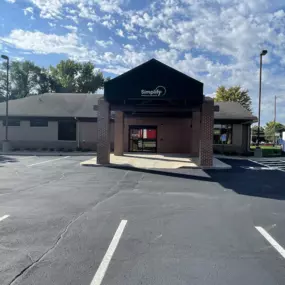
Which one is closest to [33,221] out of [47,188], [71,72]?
[47,188]

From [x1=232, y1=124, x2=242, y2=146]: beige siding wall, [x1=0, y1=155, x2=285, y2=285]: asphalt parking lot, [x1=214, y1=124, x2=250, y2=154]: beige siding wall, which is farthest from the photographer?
[x1=232, y1=124, x2=242, y2=146]: beige siding wall

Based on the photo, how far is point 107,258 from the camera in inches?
169

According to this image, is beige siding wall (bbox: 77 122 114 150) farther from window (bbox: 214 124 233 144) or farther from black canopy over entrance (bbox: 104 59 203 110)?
black canopy over entrance (bbox: 104 59 203 110)

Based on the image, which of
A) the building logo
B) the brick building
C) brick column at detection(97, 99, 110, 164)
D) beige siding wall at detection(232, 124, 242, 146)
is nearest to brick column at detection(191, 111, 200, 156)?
the brick building

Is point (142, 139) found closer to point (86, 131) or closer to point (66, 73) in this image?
point (86, 131)

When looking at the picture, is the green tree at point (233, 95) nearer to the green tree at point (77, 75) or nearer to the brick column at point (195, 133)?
the green tree at point (77, 75)

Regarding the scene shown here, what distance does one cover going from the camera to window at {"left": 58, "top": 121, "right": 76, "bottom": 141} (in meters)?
26.9

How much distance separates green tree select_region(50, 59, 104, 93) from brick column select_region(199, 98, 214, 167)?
4678 centimetres

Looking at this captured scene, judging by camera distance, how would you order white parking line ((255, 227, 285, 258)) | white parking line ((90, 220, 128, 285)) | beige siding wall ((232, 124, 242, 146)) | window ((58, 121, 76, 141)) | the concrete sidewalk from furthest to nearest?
1. window ((58, 121, 76, 141))
2. beige siding wall ((232, 124, 242, 146))
3. the concrete sidewalk
4. white parking line ((255, 227, 285, 258))
5. white parking line ((90, 220, 128, 285))

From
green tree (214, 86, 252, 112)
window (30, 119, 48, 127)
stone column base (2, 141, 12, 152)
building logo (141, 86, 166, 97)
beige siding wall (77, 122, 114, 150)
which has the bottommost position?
stone column base (2, 141, 12, 152)

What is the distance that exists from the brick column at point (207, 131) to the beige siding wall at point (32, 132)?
15685mm

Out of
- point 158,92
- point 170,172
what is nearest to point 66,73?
point 158,92

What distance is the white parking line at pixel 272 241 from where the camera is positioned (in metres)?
4.70

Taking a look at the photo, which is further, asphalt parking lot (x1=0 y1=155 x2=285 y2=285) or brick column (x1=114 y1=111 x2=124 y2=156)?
brick column (x1=114 y1=111 x2=124 y2=156)
